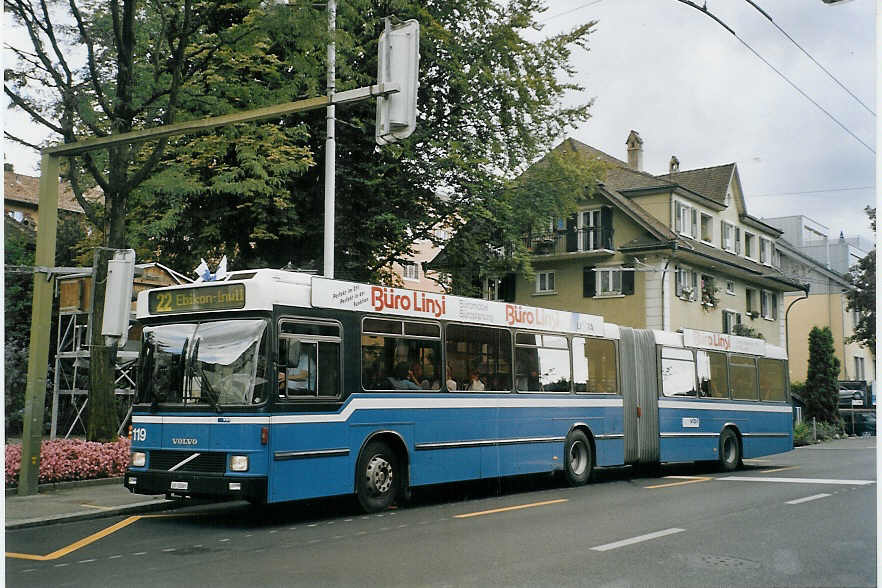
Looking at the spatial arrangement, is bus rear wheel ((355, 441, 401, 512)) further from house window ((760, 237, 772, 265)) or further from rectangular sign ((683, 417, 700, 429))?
house window ((760, 237, 772, 265))

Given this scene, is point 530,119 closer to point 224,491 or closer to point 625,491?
point 625,491

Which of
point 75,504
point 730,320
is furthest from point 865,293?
point 75,504

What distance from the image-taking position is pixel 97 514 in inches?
495

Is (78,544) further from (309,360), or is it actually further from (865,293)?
(865,293)

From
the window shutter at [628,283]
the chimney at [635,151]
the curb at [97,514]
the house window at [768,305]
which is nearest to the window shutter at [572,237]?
the window shutter at [628,283]

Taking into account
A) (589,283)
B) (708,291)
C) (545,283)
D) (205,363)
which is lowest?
(205,363)

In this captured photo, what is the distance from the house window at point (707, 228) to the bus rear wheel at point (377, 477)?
36172 mm

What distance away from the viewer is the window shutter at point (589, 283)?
44.4 m

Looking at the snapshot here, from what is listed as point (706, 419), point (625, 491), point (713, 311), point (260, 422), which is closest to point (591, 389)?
point (625, 491)

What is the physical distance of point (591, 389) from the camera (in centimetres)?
1778

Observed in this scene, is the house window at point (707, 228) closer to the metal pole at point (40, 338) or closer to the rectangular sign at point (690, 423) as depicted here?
the rectangular sign at point (690, 423)

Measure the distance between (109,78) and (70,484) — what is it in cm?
668

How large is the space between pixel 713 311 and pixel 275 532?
127ft

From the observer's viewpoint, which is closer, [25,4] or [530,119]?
[25,4]
